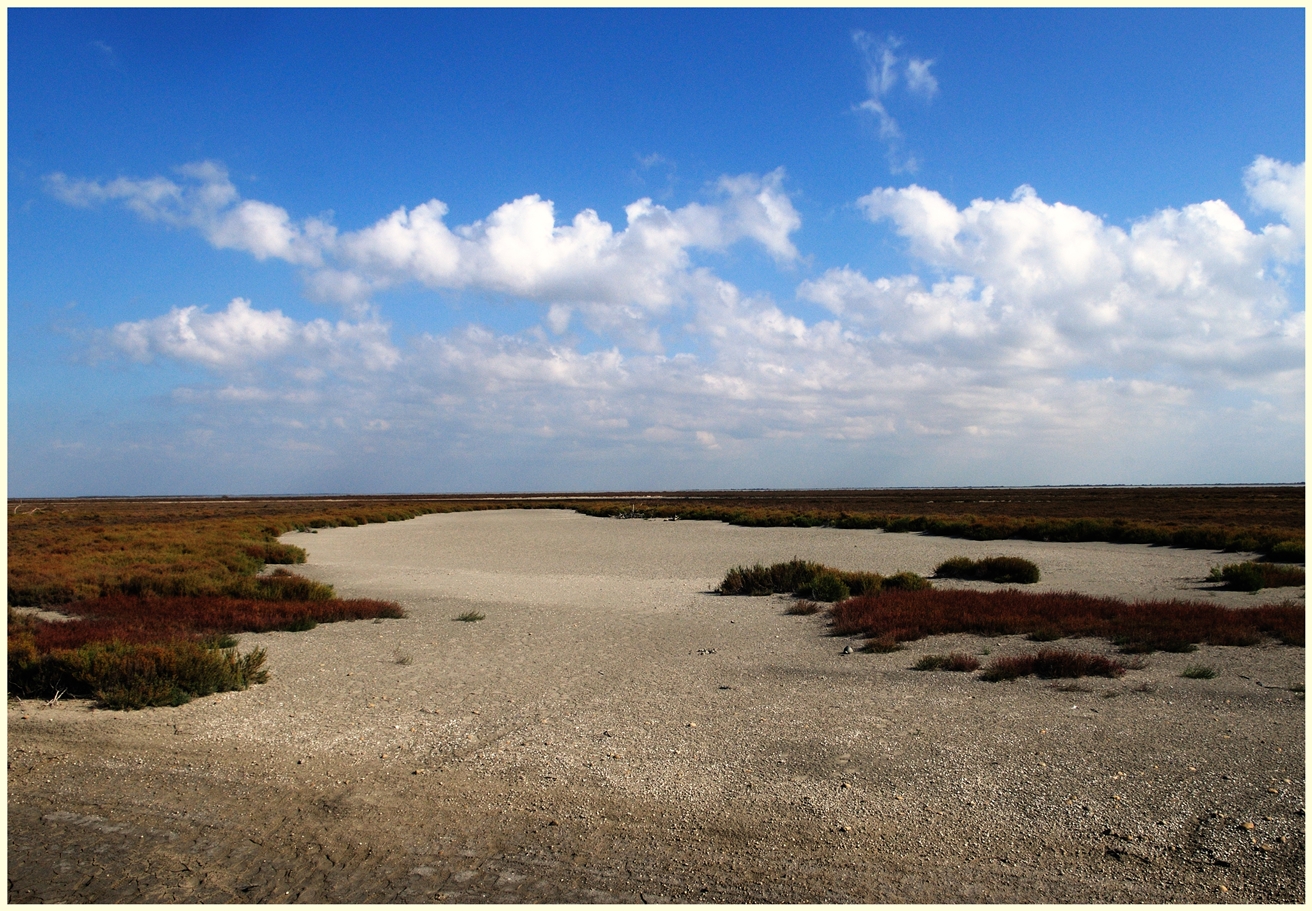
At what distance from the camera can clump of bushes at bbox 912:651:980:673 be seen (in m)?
9.20

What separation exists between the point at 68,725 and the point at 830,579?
12.8m

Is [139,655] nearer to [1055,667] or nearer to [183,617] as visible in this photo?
[183,617]

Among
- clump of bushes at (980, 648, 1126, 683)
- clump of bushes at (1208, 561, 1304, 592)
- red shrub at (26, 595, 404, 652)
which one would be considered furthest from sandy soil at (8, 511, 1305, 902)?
clump of bushes at (1208, 561, 1304, 592)

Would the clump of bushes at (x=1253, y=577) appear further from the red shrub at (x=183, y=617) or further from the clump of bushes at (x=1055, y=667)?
the red shrub at (x=183, y=617)

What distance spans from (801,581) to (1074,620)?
6.08 meters

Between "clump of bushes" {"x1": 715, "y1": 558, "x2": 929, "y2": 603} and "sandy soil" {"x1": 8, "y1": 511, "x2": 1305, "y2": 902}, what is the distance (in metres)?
5.07

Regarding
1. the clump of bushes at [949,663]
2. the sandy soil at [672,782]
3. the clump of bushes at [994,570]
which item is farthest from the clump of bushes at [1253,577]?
the clump of bushes at [949,663]

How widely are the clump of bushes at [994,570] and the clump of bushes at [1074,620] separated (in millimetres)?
3858

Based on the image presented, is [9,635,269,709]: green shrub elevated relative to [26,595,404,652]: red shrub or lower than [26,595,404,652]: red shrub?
elevated

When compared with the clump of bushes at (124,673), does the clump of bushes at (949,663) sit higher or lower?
lower

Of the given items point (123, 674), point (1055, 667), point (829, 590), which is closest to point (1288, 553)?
point (829, 590)

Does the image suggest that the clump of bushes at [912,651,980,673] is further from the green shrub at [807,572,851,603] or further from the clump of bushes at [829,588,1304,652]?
the green shrub at [807,572,851,603]

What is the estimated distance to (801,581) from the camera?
16.8 meters

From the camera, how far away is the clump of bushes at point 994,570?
18078 mm
